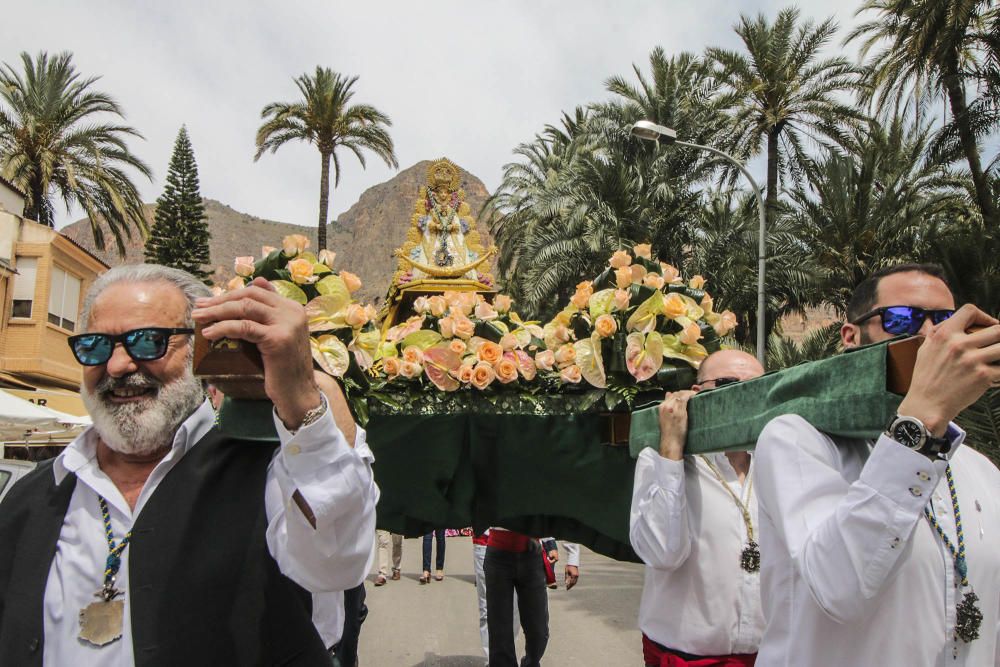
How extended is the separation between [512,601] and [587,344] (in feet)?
9.44

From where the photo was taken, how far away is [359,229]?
12362 centimetres

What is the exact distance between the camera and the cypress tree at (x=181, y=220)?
3316cm

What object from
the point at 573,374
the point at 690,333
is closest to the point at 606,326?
the point at 573,374

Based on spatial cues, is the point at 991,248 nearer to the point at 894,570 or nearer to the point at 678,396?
the point at 678,396

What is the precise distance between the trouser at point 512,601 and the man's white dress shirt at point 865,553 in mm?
4006

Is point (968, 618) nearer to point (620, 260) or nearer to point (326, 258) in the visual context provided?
point (620, 260)

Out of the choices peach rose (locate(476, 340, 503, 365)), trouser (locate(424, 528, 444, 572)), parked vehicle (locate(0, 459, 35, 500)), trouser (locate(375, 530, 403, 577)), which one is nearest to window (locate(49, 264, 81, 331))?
trouser (locate(375, 530, 403, 577))

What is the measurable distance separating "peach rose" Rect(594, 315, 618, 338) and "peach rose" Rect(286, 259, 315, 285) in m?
1.35

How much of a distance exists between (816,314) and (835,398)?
259 ft

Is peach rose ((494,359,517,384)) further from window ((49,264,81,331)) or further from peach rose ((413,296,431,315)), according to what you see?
window ((49,264,81,331))

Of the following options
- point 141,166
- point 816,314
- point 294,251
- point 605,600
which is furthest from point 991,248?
point 816,314

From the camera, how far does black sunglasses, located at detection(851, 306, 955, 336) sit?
2.47m

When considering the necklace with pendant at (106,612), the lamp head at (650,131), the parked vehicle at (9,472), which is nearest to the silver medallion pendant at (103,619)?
the necklace with pendant at (106,612)

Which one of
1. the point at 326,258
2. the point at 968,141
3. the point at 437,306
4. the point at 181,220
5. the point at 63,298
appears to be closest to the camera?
the point at 326,258
